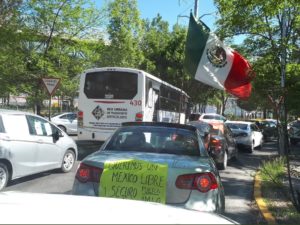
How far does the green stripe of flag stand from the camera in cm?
1216

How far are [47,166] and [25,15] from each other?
11.9 metres

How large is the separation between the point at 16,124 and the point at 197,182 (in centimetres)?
544

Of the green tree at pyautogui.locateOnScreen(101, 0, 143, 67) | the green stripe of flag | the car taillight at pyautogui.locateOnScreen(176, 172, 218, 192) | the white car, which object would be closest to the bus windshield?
the green stripe of flag

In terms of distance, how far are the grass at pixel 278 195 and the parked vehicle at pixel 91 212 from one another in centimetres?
467

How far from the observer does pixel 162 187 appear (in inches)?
217

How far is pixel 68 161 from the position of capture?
39.4 ft

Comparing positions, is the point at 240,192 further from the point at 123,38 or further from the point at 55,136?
the point at 123,38

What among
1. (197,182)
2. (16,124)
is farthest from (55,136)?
(197,182)

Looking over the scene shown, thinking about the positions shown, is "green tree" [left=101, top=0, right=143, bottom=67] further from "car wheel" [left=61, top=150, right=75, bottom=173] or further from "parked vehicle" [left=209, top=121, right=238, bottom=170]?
"car wheel" [left=61, top=150, right=75, bottom=173]

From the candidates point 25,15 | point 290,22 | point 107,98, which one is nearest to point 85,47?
point 25,15

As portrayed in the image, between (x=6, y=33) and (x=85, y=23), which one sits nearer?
(x=6, y=33)

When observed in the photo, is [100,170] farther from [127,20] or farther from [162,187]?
[127,20]

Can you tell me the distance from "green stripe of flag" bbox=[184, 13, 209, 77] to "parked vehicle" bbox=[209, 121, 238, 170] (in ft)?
7.79

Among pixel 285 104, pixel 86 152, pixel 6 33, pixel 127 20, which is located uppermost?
pixel 127 20
